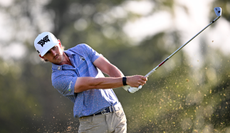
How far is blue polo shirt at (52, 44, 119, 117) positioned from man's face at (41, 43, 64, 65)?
0.06 m

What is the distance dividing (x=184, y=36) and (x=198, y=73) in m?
4.89

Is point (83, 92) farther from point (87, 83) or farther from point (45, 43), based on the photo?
point (45, 43)

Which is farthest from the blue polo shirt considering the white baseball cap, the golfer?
the white baseball cap

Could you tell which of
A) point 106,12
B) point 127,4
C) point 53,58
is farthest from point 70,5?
point 53,58

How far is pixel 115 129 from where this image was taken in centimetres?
279

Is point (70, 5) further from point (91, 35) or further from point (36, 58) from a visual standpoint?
point (36, 58)

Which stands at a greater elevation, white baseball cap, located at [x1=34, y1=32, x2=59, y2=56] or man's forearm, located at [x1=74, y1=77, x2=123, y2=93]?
white baseball cap, located at [x1=34, y1=32, x2=59, y2=56]

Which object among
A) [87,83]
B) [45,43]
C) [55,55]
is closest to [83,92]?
[87,83]

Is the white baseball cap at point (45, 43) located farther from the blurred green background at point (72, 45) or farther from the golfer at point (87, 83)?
the blurred green background at point (72, 45)

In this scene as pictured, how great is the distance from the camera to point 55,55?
9.20 ft

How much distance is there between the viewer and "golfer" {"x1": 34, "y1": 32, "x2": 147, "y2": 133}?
264cm

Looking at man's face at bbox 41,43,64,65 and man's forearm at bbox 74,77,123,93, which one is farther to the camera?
man's face at bbox 41,43,64,65

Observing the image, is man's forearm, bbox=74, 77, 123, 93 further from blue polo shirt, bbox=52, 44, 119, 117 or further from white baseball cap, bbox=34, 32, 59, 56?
white baseball cap, bbox=34, 32, 59, 56

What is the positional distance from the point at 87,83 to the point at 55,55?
0.44 m
